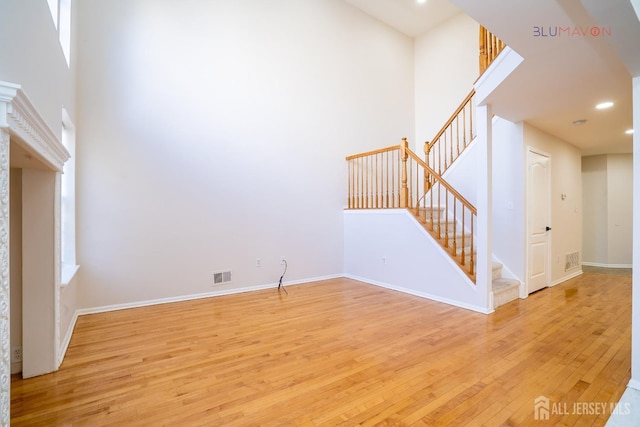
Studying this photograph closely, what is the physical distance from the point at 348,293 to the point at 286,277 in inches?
43.5

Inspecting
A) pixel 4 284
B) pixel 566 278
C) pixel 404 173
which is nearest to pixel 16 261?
pixel 4 284

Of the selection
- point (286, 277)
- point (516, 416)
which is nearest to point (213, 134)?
point (286, 277)

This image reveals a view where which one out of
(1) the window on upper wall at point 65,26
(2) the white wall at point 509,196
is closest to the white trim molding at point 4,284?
(1) the window on upper wall at point 65,26

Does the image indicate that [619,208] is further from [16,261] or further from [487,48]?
[16,261]

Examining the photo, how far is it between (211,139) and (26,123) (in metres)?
2.86

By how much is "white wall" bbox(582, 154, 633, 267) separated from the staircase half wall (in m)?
5.04

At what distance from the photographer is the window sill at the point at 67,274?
2.61 metres

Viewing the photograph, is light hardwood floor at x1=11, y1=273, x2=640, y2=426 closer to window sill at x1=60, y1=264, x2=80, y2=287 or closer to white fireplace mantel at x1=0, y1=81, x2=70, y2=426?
window sill at x1=60, y1=264, x2=80, y2=287

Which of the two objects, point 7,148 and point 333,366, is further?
point 333,366

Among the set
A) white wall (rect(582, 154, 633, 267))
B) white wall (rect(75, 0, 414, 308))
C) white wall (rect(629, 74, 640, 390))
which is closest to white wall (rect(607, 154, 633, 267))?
white wall (rect(582, 154, 633, 267))

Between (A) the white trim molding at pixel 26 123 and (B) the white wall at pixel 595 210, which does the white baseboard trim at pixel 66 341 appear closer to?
(A) the white trim molding at pixel 26 123

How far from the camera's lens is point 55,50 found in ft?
7.42

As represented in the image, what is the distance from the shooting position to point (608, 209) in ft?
20.9

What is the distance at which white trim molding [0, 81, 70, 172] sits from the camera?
120cm
